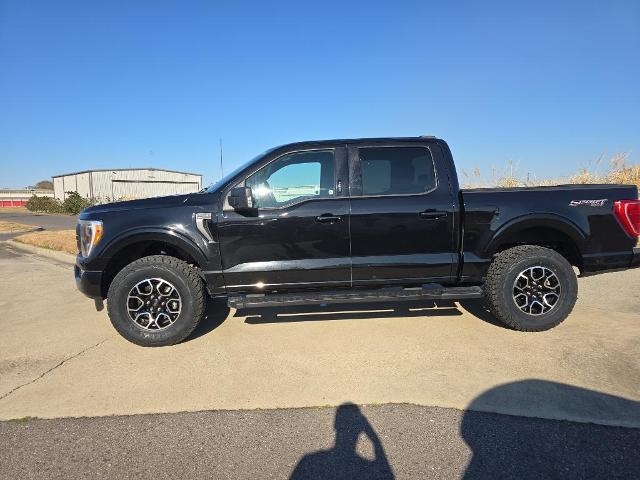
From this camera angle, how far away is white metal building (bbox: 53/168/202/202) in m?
49.7

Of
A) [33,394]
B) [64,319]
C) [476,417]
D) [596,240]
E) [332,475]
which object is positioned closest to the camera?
[332,475]

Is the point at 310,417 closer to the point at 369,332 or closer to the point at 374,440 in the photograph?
the point at 374,440

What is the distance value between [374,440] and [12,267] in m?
8.67

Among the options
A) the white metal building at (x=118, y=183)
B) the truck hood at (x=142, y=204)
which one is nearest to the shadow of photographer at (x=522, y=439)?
the truck hood at (x=142, y=204)

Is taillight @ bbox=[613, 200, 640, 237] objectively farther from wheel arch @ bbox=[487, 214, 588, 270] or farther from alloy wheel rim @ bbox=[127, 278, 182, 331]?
alloy wheel rim @ bbox=[127, 278, 182, 331]

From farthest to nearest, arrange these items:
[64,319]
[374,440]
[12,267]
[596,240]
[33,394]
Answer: [12,267], [64,319], [596,240], [33,394], [374,440]

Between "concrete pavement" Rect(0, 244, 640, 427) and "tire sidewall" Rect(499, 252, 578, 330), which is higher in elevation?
"tire sidewall" Rect(499, 252, 578, 330)

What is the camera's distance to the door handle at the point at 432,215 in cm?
394

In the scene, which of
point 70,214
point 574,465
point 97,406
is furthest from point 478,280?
point 70,214

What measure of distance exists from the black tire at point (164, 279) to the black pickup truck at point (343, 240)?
10 millimetres

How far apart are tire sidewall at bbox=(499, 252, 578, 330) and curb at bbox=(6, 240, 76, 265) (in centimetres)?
857

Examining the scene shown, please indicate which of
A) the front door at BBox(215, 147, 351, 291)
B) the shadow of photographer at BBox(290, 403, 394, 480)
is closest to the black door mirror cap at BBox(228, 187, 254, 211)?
the front door at BBox(215, 147, 351, 291)

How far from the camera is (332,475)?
2061 millimetres

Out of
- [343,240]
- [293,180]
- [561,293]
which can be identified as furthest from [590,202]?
[293,180]
